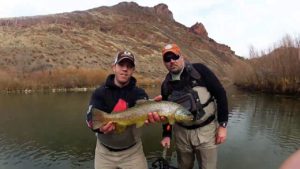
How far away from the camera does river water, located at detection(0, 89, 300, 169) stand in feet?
42.4

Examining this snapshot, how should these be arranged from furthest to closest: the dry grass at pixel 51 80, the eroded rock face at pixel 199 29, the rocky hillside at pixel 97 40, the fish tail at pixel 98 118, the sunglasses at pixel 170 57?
the eroded rock face at pixel 199 29 < the rocky hillside at pixel 97 40 < the dry grass at pixel 51 80 < the sunglasses at pixel 170 57 < the fish tail at pixel 98 118

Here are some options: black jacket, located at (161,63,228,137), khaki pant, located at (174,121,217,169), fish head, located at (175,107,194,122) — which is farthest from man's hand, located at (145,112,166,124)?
khaki pant, located at (174,121,217,169)

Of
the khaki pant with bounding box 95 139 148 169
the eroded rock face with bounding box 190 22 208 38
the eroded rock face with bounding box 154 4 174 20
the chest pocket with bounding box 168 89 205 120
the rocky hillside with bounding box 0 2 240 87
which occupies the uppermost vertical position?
the eroded rock face with bounding box 154 4 174 20

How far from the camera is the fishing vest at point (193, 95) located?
5438 mm

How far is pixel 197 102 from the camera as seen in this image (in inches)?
216

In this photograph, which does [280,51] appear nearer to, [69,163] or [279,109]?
[279,109]

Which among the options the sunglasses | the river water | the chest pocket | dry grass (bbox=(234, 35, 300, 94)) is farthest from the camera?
dry grass (bbox=(234, 35, 300, 94))

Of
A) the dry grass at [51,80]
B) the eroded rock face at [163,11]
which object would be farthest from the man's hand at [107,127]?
the eroded rock face at [163,11]

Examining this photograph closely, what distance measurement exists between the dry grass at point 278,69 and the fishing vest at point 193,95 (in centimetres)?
3359

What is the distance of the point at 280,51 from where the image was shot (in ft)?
131

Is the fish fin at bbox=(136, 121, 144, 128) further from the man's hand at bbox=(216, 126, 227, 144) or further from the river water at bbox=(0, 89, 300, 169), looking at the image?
the river water at bbox=(0, 89, 300, 169)

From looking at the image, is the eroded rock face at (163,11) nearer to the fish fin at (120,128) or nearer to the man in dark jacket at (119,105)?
the man in dark jacket at (119,105)

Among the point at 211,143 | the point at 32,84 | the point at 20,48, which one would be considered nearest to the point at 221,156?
the point at 211,143

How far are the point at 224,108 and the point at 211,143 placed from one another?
57cm
